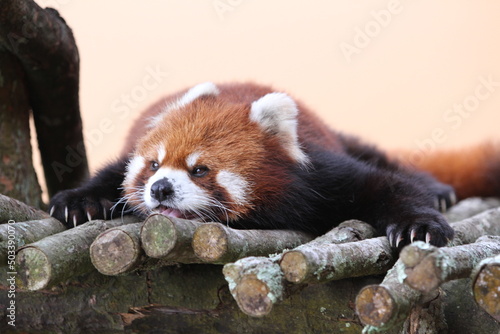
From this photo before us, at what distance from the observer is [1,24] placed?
3.06 m

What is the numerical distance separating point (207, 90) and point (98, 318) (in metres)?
1.30

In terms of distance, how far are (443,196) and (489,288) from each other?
2.47 metres

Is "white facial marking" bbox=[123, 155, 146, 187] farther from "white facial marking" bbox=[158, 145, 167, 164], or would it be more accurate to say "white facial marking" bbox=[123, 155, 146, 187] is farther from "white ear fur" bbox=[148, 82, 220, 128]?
"white ear fur" bbox=[148, 82, 220, 128]

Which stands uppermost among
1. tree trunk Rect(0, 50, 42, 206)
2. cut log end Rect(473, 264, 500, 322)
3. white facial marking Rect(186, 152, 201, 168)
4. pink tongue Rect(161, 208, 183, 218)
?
cut log end Rect(473, 264, 500, 322)

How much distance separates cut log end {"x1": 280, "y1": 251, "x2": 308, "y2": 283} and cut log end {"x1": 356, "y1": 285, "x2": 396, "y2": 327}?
0.20m

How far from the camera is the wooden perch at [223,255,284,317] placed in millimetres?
1755

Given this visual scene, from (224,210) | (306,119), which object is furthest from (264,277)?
(306,119)

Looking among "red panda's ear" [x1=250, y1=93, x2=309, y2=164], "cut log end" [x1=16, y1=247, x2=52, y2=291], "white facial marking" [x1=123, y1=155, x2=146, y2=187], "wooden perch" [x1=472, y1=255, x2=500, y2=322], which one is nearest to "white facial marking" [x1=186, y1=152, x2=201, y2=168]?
"white facial marking" [x1=123, y1=155, x2=146, y2=187]

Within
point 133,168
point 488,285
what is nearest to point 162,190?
point 133,168

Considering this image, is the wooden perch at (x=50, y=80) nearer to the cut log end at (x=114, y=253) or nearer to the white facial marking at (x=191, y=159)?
the white facial marking at (x=191, y=159)

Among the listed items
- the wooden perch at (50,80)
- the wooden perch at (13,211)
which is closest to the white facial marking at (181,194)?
the wooden perch at (13,211)

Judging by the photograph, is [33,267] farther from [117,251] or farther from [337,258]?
[337,258]

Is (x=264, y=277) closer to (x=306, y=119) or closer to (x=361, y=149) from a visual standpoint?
(x=306, y=119)

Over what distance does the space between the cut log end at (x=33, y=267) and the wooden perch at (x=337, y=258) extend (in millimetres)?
830
